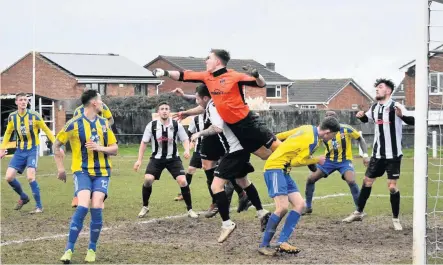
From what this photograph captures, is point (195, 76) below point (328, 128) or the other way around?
the other way around

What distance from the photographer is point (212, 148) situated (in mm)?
13000

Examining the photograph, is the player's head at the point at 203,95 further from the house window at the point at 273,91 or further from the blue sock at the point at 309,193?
the house window at the point at 273,91

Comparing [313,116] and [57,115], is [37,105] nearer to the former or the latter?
[57,115]

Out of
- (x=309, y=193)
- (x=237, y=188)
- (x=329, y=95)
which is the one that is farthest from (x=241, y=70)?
(x=237, y=188)

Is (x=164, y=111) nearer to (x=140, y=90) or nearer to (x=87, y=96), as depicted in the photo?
(x=87, y=96)

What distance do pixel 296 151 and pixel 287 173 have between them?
0.33 m

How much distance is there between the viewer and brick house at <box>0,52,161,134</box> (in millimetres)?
59562

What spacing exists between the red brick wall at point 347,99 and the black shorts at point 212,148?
66.5 metres

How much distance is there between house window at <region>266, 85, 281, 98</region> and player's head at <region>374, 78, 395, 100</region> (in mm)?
64056

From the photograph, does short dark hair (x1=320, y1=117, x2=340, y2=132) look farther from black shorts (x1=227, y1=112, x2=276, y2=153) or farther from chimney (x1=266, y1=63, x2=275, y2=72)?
chimney (x1=266, y1=63, x2=275, y2=72)

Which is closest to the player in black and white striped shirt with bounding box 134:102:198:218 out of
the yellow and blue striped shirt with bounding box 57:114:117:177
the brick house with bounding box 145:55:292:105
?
the yellow and blue striped shirt with bounding box 57:114:117:177

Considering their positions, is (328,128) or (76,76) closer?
(328,128)

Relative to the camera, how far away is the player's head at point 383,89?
11.7m

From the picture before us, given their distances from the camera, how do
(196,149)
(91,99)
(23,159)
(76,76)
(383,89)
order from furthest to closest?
(76,76) < (196,149) < (23,159) < (383,89) < (91,99)
